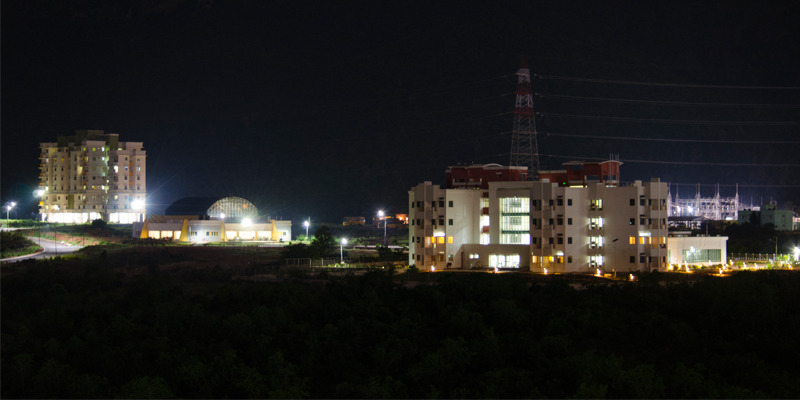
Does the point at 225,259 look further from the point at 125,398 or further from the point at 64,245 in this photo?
the point at 125,398

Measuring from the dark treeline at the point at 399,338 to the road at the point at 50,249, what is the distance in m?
10.3

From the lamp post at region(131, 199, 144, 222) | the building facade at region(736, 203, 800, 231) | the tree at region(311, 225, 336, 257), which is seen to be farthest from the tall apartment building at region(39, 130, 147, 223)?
the building facade at region(736, 203, 800, 231)

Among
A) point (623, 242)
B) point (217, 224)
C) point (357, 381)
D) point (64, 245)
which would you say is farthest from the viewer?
point (217, 224)

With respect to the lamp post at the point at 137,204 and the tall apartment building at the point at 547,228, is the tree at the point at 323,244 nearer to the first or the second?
the tall apartment building at the point at 547,228

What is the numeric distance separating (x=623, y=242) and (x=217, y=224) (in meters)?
36.7

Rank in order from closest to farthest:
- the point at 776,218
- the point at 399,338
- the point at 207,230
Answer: the point at 399,338, the point at 207,230, the point at 776,218

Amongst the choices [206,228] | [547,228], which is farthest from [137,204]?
[547,228]

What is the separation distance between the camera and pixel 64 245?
2196 inches

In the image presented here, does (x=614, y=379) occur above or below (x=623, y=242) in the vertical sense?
below

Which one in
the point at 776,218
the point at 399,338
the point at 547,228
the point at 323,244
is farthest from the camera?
the point at 776,218

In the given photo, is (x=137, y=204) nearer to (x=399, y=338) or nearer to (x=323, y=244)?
(x=323, y=244)

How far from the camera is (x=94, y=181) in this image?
7988 cm

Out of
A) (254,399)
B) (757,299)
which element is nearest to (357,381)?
(254,399)

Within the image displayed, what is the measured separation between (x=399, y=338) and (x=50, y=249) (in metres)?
33.7
